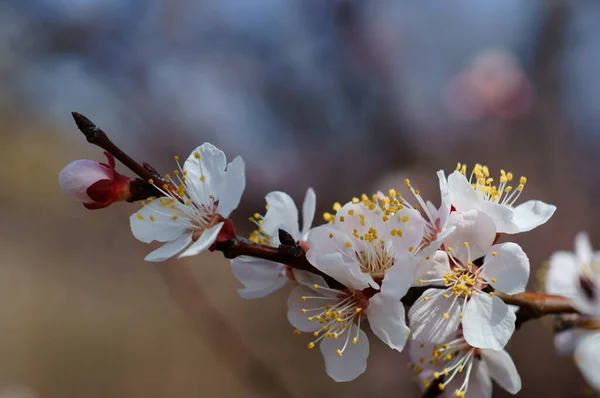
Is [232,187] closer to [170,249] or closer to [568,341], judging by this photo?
[170,249]

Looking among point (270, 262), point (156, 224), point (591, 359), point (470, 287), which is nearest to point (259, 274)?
point (270, 262)

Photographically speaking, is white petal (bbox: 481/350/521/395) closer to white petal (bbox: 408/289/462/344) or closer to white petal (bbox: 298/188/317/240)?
white petal (bbox: 408/289/462/344)

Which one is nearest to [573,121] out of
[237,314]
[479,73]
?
[479,73]

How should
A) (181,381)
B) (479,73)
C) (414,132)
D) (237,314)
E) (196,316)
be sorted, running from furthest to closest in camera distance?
(479,73) < (414,132) < (237,314) < (181,381) < (196,316)

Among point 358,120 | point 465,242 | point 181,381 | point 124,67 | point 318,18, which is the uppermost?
point 124,67

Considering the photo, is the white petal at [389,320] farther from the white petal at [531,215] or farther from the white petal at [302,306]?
the white petal at [531,215]

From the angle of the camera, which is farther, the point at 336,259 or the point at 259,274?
the point at 259,274

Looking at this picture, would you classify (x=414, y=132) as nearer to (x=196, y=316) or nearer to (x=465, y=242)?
(x=196, y=316)

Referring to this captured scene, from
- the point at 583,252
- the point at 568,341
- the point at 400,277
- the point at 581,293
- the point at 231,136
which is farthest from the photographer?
the point at 231,136
